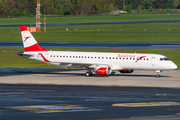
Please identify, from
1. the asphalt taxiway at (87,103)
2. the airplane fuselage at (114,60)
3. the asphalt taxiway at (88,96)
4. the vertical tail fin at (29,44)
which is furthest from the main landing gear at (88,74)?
the asphalt taxiway at (87,103)

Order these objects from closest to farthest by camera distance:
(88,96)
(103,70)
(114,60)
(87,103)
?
1. (87,103)
2. (88,96)
3. (103,70)
4. (114,60)

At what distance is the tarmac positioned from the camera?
41.3m

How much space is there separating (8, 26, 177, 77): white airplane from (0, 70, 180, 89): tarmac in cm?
132

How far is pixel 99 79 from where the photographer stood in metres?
45.4

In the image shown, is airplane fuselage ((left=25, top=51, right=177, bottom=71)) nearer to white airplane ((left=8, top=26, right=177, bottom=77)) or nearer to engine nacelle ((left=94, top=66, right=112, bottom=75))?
white airplane ((left=8, top=26, right=177, bottom=77))

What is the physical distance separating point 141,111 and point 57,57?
2533 cm

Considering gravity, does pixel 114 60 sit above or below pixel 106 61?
above

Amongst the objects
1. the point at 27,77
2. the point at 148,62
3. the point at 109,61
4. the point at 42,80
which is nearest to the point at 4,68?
the point at 27,77

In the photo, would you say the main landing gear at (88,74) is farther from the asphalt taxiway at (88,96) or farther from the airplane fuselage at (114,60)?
the airplane fuselage at (114,60)

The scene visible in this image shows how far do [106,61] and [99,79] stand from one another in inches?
141

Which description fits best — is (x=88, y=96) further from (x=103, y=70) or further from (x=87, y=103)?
(x=103, y=70)

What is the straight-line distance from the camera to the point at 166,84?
40562 millimetres

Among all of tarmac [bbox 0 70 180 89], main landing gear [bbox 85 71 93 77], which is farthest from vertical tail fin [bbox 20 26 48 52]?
main landing gear [bbox 85 71 93 77]

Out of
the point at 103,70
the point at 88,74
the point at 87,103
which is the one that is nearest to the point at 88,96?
the point at 87,103
